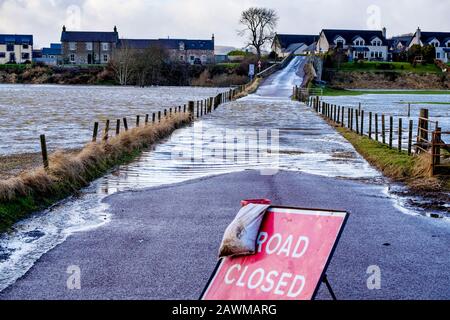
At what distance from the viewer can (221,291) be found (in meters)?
6.46

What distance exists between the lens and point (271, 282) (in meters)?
6.25

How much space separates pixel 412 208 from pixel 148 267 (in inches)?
275

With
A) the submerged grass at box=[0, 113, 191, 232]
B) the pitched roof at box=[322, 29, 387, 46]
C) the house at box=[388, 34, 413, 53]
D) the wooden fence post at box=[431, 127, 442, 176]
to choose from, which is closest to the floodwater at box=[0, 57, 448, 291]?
the submerged grass at box=[0, 113, 191, 232]

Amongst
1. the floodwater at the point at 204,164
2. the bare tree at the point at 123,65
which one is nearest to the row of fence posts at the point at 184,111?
the floodwater at the point at 204,164

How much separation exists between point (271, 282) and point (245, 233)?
0.59 metres

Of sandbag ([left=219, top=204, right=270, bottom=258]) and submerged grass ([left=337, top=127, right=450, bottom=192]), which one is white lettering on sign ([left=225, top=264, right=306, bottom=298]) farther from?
submerged grass ([left=337, top=127, right=450, bottom=192])

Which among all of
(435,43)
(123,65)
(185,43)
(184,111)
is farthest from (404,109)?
(185,43)

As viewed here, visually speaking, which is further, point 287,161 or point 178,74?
point 178,74

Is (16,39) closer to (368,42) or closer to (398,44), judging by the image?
(368,42)

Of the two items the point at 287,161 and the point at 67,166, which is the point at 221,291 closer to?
the point at 67,166

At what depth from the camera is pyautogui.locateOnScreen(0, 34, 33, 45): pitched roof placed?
7416 inches

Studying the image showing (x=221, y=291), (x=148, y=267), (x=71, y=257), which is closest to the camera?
(x=221, y=291)

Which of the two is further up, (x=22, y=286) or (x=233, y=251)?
(x=233, y=251)
